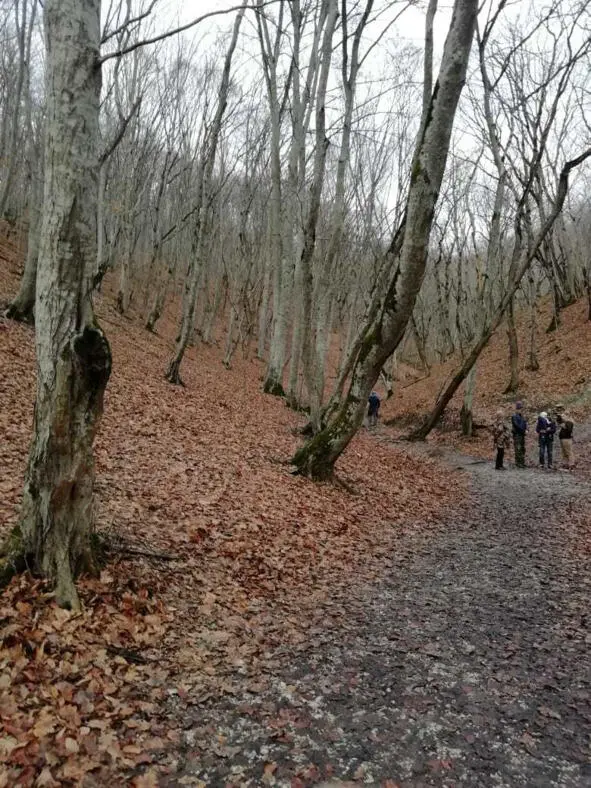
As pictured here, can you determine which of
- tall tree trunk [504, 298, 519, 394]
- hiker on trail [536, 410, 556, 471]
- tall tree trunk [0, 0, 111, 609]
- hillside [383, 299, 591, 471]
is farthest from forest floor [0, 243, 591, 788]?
tall tree trunk [504, 298, 519, 394]

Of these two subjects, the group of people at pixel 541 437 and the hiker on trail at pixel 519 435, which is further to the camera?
the hiker on trail at pixel 519 435

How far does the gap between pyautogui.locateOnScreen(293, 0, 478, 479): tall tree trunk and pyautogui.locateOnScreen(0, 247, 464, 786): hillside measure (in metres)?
0.98

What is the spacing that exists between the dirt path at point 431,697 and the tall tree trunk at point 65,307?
163cm

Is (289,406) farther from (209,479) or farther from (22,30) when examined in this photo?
(22,30)

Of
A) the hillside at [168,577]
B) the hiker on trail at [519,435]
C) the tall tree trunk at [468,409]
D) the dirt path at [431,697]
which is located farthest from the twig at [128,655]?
the tall tree trunk at [468,409]

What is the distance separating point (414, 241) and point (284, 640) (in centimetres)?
528

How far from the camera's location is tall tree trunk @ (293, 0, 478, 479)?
22.0ft

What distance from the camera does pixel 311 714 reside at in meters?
3.47

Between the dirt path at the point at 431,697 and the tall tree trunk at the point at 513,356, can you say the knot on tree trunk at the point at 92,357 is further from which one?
the tall tree trunk at the point at 513,356

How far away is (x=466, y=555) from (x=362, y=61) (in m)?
10.1

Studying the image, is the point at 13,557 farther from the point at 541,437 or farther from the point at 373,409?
the point at 373,409

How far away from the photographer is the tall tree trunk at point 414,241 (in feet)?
22.0

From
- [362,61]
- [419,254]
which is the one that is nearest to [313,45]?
[362,61]

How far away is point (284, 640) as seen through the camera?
443 cm
